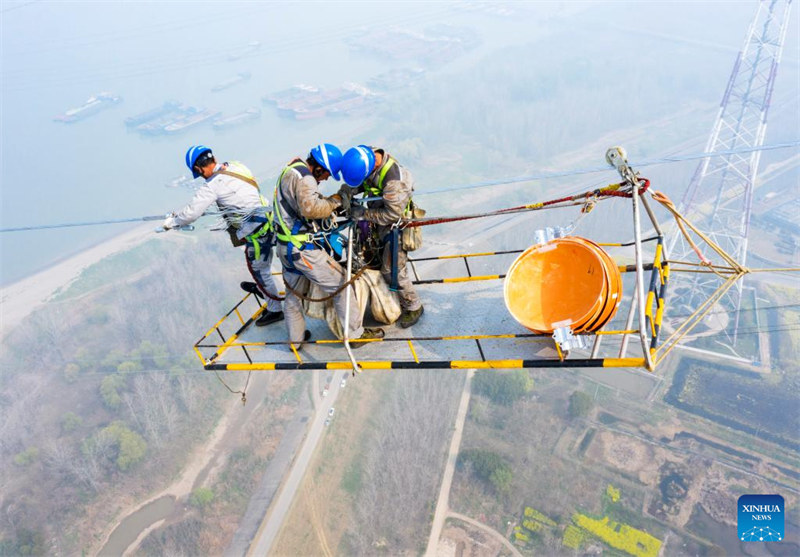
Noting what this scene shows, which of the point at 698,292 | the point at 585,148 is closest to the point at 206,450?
the point at 698,292

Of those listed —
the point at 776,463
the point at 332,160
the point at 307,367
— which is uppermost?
the point at 332,160

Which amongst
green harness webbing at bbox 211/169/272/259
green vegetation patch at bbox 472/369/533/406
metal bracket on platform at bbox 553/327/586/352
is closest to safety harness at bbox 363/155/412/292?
green harness webbing at bbox 211/169/272/259

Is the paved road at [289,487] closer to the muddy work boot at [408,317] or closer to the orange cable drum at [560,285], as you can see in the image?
the muddy work boot at [408,317]

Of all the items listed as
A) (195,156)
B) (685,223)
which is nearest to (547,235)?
(685,223)

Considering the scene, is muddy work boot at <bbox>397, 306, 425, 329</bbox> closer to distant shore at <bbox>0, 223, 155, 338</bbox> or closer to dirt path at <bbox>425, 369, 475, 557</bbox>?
dirt path at <bbox>425, 369, 475, 557</bbox>

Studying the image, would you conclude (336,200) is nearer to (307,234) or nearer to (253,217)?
(307,234)

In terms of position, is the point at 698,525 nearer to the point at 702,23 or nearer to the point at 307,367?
the point at 307,367
